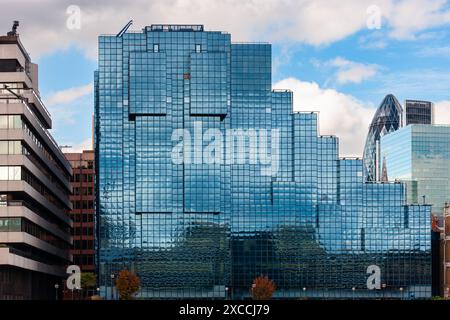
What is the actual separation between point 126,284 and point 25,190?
2160 inches

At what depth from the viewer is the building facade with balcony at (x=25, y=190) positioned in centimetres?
12750

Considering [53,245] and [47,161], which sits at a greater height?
[47,161]

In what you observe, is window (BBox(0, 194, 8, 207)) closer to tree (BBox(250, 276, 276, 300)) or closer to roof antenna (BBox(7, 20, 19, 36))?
roof antenna (BBox(7, 20, 19, 36))

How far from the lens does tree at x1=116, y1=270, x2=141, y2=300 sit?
595 feet

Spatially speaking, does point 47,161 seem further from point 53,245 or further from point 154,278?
point 154,278

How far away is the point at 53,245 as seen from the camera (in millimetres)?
166375

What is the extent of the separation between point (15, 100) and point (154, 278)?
73.4 m

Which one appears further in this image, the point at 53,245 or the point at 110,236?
the point at 110,236

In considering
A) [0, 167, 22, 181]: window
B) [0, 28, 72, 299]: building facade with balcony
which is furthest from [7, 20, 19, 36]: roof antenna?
[0, 167, 22, 181]: window

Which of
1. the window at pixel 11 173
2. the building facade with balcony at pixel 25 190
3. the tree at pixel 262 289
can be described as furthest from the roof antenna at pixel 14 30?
Result: the tree at pixel 262 289

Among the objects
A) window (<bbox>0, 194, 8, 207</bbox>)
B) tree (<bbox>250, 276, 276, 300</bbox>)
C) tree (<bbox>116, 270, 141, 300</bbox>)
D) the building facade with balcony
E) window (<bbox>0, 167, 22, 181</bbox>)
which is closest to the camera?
the building facade with balcony

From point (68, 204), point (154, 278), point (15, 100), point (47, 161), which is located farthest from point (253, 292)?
point (15, 100)

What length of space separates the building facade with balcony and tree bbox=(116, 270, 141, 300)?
1219 cm

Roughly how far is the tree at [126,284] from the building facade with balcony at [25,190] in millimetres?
12190
